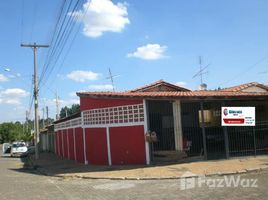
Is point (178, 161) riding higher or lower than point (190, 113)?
lower

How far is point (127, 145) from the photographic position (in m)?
21.4

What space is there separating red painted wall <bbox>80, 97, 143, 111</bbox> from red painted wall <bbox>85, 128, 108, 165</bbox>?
1.31m

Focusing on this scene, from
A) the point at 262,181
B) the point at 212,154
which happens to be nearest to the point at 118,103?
the point at 212,154

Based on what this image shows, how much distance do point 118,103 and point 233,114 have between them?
5744 mm

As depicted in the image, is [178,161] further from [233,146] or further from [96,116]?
[96,116]

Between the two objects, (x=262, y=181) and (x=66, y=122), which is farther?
(x=66, y=122)

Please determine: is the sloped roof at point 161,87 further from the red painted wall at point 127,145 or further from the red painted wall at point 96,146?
the red painted wall at point 127,145

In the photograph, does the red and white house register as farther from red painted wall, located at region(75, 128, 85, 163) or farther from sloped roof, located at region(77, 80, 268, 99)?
sloped roof, located at region(77, 80, 268, 99)

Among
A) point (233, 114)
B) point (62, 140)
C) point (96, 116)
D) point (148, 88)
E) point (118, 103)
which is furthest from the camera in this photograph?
point (62, 140)

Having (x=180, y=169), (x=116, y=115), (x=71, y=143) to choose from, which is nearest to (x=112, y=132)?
(x=116, y=115)

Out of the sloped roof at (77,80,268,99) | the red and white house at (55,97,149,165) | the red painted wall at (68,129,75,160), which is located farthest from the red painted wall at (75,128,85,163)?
the sloped roof at (77,80,268,99)

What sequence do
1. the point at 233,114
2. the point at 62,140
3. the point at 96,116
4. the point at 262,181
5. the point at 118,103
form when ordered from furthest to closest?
the point at 62,140 < the point at 96,116 < the point at 118,103 < the point at 233,114 < the point at 262,181

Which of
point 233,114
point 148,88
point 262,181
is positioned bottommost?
point 262,181

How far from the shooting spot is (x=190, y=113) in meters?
21.3
